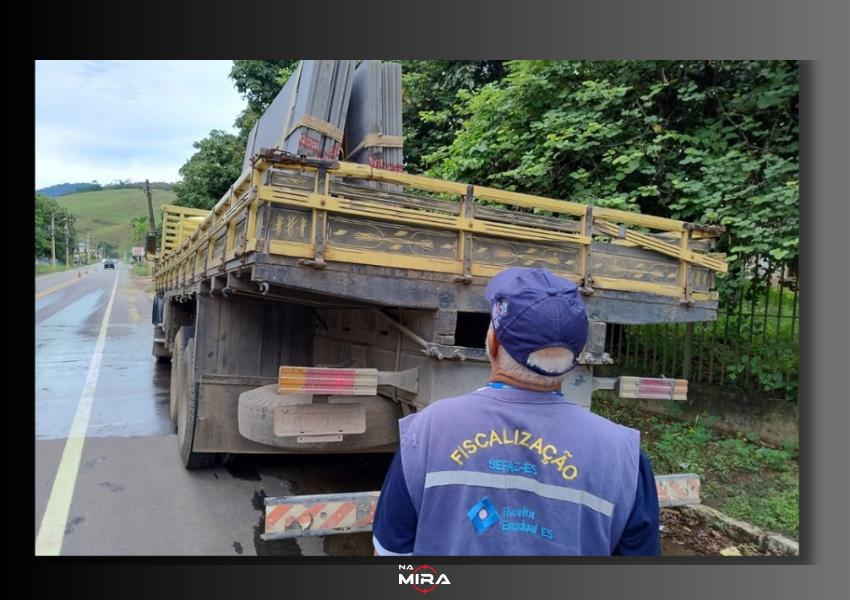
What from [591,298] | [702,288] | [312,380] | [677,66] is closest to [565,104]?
[677,66]

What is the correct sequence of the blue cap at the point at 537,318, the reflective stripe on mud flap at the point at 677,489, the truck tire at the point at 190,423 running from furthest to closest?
the truck tire at the point at 190,423, the reflective stripe on mud flap at the point at 677,489, the blue cap at the point at 537,318

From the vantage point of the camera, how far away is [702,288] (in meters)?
3.65

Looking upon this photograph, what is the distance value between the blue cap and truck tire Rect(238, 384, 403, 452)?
197cm

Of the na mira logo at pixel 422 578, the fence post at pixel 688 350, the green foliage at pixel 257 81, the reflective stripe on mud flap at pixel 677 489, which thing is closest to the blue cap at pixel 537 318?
the na mira logo at pixel 422 578

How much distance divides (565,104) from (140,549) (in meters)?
5.53

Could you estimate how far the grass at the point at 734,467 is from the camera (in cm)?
390

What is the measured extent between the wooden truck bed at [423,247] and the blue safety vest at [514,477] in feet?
5.12

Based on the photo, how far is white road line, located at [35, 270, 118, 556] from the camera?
3.32 metres

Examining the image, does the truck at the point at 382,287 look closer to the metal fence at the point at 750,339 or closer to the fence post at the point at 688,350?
the metal fence at the point at 750,339

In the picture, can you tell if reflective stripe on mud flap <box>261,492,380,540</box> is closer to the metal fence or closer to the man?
the man

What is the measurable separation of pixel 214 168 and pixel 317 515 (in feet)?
46.6

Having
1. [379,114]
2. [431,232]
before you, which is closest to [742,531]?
[431,232]

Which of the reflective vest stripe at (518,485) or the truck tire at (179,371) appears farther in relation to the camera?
the truck tire at (179,371)

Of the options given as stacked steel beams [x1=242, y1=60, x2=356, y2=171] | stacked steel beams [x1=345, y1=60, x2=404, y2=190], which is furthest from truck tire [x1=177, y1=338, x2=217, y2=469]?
stacked steel beams [x1=345, y1=60, x2=404, y2=190]
